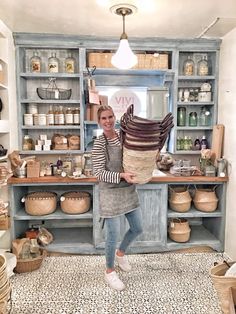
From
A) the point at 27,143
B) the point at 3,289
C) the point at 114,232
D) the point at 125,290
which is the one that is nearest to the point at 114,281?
the point at 125,290

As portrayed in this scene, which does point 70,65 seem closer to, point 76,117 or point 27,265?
point 76,117

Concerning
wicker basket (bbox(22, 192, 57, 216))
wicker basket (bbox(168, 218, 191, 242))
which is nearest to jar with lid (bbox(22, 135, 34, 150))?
wicker basket (bbox(22, 192, 57, 216))

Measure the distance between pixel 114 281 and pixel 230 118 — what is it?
1945 mm

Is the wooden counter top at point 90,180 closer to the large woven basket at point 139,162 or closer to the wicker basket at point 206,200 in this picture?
the wicker basket at point 206,200

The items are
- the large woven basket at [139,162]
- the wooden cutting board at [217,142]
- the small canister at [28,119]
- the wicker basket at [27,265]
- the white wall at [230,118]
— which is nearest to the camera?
the large woven basket at [139,162]

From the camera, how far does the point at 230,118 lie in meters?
2.87

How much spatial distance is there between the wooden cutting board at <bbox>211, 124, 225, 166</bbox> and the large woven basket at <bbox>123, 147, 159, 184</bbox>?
1.34 m

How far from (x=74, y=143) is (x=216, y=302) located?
6.88 feet

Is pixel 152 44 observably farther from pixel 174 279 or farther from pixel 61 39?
pixel 174 279

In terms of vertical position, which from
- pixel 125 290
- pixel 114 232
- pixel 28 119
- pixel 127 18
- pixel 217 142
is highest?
pixel 127 18

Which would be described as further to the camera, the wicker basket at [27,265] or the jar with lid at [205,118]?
the jar with lid at [205,118]

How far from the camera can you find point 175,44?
123 inches

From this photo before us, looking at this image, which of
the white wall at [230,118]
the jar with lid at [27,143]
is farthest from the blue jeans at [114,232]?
the jar with lid at [27,143]

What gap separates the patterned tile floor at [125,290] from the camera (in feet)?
6.82
